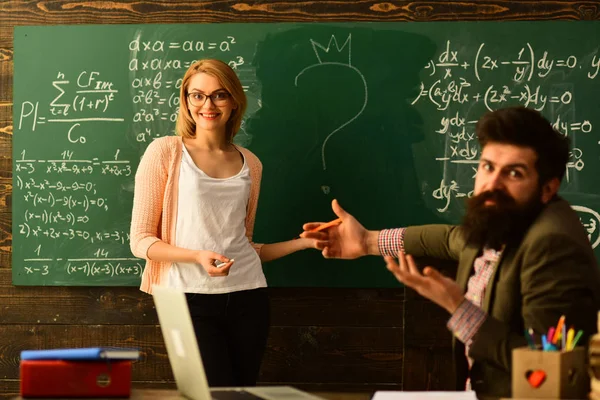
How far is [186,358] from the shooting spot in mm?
1678

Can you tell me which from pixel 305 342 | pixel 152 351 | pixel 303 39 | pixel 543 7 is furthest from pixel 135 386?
pixel 543 7

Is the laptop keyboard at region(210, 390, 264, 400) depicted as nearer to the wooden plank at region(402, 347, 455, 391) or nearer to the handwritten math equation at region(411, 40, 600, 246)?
the wooden plank at region(402, 347, 455, 391)

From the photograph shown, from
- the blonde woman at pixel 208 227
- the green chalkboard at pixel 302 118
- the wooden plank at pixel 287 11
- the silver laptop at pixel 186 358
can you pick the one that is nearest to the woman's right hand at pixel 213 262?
the blonde woman at pixel 208 227

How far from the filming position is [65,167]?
3670mm

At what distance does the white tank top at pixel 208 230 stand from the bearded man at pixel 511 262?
108 cm

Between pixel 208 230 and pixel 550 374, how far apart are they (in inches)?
67.5

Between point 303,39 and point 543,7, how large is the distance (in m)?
1.08

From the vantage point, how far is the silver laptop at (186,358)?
1611 mm

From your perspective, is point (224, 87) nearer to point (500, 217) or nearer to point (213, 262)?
point (213, 262)

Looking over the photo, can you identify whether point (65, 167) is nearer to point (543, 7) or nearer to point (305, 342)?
point (305, 342)

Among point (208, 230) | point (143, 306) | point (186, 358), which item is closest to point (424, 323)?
point (186, 358)

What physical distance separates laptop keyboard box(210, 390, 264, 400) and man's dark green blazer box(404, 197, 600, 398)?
0.53m

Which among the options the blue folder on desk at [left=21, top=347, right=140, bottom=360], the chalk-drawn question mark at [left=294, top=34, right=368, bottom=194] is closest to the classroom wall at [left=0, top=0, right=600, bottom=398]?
the chalk-drawn question mark at [left=294, top=34, right=368, bottom=194]

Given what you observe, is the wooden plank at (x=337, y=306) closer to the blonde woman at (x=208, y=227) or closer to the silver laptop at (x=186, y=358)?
the blonde woman at (x=208, y=227)
